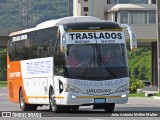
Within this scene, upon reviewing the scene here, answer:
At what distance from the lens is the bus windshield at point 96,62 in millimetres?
23828

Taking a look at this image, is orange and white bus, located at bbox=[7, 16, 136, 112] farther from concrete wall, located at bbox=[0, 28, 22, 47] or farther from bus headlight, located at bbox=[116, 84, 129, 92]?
concrete wall, located at bbox=[0, 28, 22, 47]

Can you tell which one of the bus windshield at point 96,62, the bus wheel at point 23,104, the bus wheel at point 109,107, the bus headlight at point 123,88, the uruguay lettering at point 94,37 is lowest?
the bus wheel at point 23,104

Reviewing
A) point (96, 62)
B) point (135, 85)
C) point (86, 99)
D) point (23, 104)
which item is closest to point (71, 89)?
point (86, 99)

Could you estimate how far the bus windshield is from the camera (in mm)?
23828

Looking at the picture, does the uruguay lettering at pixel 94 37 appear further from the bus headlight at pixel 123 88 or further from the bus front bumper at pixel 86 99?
the bus front bumper at pixel 86 99

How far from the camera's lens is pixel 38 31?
89.4ft

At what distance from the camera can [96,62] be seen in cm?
2405

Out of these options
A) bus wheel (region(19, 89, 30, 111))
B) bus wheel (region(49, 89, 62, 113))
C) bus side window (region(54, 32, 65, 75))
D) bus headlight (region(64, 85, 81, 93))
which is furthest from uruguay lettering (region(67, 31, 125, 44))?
bus wheel (region(19, 89, 30, 111))

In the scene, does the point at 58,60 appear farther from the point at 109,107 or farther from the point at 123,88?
the point at 109,107

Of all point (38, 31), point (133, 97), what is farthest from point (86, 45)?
point (133, 97)

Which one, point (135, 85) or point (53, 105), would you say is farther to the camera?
point (135, 85)

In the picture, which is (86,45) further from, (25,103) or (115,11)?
(115,11)

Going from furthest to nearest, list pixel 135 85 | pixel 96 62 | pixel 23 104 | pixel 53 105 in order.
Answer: pixel 135 85 → pixel 23 104 → pixel 53 105 → pixel 96 62

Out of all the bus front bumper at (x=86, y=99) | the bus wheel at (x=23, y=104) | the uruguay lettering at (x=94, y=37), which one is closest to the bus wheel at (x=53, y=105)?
the bus front bumper at (x=86, y=99)
